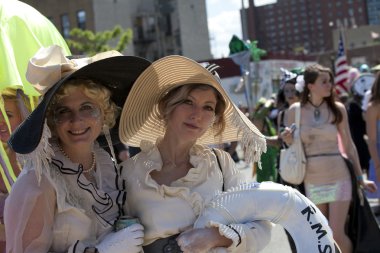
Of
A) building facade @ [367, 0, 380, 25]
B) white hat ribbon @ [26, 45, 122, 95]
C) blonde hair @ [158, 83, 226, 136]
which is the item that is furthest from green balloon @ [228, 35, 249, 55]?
building facade @ [367, 0, 380, 25]

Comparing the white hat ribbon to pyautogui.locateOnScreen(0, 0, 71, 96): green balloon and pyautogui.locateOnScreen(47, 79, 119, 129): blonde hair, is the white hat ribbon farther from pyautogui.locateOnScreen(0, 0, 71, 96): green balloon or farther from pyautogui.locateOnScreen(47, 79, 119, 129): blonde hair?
pyautogui.locateOnScreen(0, 0, 71, 96): green balloon

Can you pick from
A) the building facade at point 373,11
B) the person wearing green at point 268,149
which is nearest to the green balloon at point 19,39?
the person wearing green at point 268,149

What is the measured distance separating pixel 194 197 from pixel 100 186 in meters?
0.40

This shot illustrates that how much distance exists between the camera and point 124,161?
2738 mm

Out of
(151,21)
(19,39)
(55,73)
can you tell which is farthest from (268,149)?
(151,21)

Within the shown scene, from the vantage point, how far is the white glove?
224 cm

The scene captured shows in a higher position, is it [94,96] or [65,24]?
[65,24]

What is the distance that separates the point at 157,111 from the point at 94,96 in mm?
461

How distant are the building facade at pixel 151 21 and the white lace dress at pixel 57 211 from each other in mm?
44053

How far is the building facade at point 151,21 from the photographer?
45.9m

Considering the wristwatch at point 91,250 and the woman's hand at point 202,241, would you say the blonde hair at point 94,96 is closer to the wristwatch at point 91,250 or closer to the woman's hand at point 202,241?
the wristwatch at point 91,250

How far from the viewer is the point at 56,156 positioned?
2436 mm

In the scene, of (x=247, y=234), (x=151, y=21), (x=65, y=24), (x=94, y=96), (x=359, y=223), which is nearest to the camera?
(x=247, y=234)

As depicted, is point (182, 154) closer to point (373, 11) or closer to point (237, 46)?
point (237, 46)
